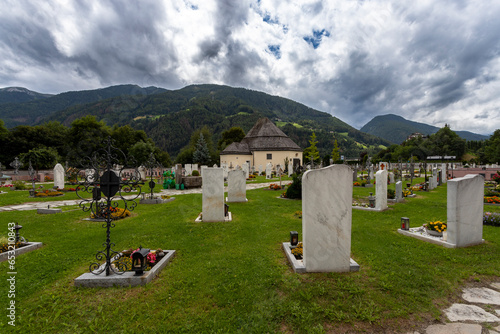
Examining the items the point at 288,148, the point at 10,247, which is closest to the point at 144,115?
the point at 288,148

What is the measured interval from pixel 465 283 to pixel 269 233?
4396 millimetres

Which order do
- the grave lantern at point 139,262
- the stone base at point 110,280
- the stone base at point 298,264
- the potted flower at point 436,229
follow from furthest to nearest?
the potted flower at point 436,229 < the stone base at point 298,264 < the grave lantern at point 139,262 < the stone base at point 110,280

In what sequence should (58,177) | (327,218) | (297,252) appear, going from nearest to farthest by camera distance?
(327,218) < (297,252) < (58,177)

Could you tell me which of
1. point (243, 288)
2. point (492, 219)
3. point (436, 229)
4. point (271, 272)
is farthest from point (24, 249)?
point (492, 219)

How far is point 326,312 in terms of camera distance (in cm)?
316

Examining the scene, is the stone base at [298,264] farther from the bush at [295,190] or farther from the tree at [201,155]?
the tree at [201,155]

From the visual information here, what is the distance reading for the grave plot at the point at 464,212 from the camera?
5.55 m

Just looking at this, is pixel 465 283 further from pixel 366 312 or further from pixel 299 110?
pixel 299 110

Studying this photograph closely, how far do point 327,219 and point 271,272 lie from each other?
153 centimetres

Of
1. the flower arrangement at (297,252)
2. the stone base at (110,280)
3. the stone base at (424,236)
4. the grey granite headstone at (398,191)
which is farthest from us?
the grey granite headstone at (398,191)

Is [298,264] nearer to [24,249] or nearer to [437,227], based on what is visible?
[437,227]

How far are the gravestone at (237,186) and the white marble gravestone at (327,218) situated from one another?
7996 millimetres

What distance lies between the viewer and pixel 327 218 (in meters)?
4.44

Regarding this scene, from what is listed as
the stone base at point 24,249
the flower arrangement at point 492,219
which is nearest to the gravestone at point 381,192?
the flower arrangement at point 492,219
